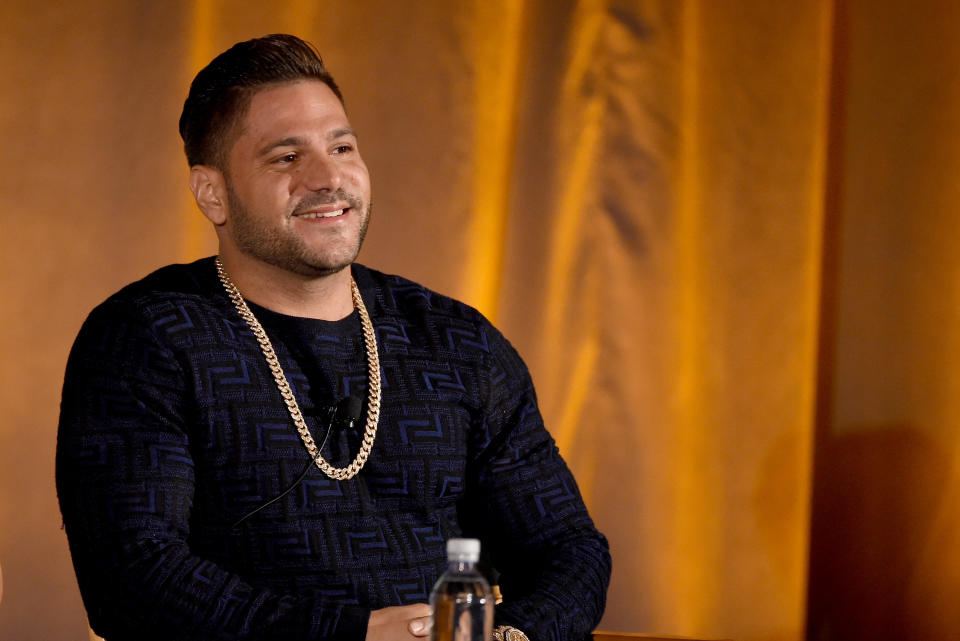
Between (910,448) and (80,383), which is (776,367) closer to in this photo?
(910,448)

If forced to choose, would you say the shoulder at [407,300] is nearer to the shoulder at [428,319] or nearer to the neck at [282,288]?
the shoulder at [428,319]

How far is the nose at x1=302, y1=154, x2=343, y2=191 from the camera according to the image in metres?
1.92

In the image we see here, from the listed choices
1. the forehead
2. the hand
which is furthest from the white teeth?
the hand

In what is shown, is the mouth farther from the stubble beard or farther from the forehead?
the forehead

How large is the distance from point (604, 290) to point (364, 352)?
105cm

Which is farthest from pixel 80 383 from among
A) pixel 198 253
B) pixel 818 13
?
pixel 818 13

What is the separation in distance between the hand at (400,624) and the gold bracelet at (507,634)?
Answer: 12 centimetres

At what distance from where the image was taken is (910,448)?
2.67 m

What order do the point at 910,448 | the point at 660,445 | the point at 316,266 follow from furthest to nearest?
the point at 660,445
the point at 910,448
the point at 316,266

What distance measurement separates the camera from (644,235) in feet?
9.50

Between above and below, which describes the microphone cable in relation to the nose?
below

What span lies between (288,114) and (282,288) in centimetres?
30

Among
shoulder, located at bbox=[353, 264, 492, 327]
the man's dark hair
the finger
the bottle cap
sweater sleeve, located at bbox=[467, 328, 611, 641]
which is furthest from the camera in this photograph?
shoulder, located at bbox=[353, 264, 492, 327]

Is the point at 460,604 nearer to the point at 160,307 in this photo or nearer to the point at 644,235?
the point at 160,307
